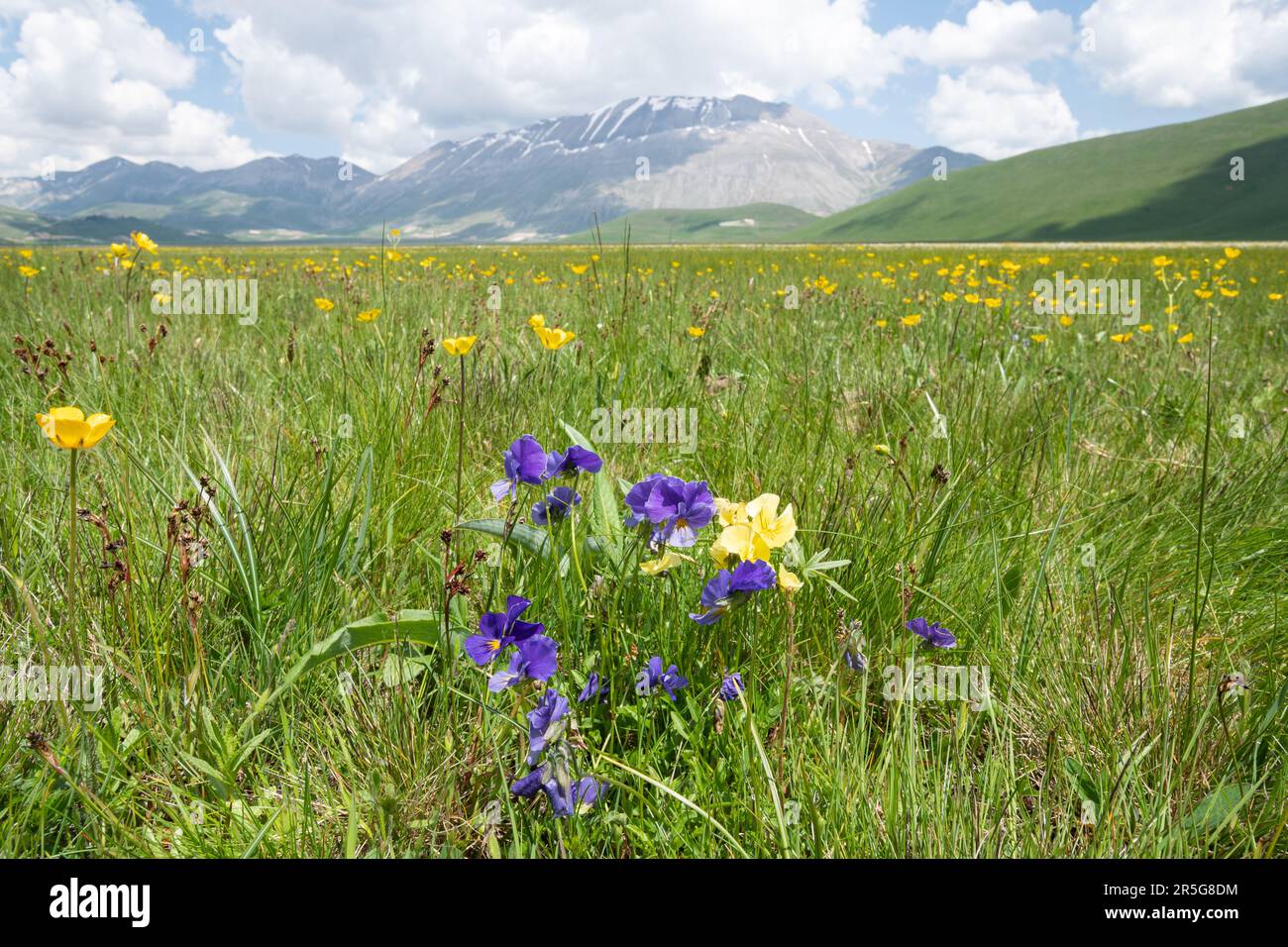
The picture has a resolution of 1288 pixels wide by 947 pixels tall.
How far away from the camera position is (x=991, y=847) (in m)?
0.99

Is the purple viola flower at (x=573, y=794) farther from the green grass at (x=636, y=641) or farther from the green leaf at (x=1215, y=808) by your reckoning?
the green leaf at (x=1215, y=808)

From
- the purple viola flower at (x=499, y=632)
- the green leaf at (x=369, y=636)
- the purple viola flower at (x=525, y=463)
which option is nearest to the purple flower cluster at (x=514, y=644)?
the purple viola flower at (x=499, y=632)

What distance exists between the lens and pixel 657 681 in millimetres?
1227

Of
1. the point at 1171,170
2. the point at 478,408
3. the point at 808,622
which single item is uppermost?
the point at 1171,170

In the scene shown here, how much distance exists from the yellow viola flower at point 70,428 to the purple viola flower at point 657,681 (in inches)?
33.0

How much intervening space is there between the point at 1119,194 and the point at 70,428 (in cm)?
13451

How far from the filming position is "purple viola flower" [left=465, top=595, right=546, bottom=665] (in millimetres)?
1061

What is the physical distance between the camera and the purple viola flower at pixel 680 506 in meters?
1.12

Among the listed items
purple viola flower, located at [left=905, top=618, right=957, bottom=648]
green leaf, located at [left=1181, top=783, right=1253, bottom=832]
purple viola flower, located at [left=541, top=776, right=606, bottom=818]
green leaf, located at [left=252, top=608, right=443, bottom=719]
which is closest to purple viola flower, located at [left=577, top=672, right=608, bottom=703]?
purple viola flower, located at [left=541, top=776, right=606, bottom=818]

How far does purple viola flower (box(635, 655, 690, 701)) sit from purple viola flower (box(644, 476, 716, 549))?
22 centimetres

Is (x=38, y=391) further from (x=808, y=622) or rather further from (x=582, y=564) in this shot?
(x=808, y=622)

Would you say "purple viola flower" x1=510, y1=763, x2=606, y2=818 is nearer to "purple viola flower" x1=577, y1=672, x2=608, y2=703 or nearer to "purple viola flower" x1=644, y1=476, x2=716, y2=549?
"purple viola flower" x1=577, y1=672, x2=608, y2=703
